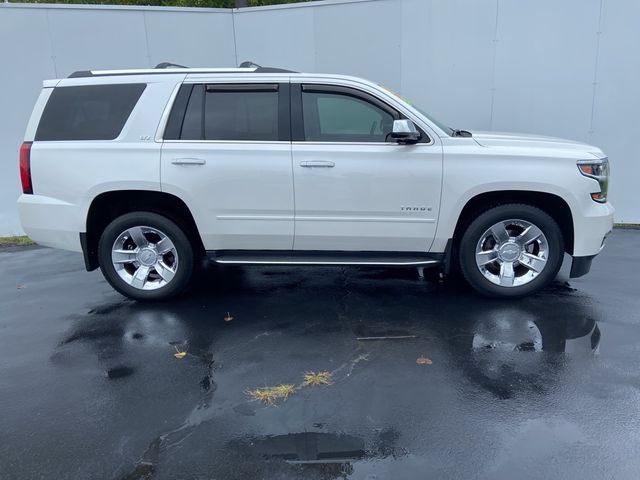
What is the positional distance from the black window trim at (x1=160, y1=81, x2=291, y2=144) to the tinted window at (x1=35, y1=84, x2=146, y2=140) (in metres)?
0.38

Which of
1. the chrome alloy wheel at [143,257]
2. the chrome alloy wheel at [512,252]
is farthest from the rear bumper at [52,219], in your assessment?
the chrome alloy wheel at [512,252]

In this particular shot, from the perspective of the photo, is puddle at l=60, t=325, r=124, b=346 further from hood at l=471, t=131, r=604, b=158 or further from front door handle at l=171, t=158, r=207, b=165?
hood at l=471, t=131, r=604, b=158

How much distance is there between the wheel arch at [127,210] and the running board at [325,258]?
36 cm

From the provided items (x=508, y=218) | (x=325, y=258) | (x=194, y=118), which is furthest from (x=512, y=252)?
(x=194, y=118)

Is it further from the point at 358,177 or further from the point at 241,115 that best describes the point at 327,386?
the point at 241,115

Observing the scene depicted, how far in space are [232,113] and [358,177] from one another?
1.30m

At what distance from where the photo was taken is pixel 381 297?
498 centimetres

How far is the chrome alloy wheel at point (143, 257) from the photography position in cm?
482

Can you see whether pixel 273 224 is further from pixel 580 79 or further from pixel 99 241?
pixel 580 79

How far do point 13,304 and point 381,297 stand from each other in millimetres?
3703

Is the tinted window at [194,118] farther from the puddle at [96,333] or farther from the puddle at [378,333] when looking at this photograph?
the puddle at [378,333]

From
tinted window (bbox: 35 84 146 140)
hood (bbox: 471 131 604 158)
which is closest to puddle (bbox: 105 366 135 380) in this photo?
tinted window (bbox: 35 84 146 140)

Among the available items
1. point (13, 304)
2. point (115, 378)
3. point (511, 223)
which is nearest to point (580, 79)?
point (511, 223)

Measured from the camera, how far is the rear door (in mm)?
4566
